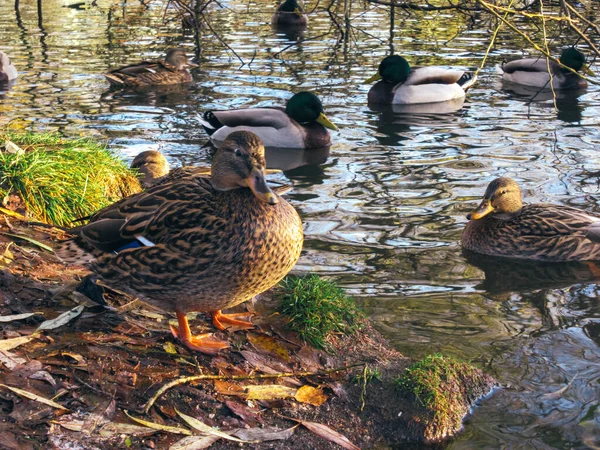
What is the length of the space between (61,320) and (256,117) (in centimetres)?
755

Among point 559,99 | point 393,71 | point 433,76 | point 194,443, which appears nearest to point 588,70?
point 559,99

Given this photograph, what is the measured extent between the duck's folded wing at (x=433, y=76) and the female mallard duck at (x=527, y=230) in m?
6.66

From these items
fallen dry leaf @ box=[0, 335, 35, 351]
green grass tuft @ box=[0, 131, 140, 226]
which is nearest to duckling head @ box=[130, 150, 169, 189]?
green grass tuft @ box=[0, 131, 140, 226]

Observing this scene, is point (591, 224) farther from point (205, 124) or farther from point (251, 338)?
point (205, 124)

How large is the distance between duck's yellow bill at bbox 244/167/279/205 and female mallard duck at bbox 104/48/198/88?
1035 cm

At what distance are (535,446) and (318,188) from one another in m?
5.39

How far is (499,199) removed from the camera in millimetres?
8047

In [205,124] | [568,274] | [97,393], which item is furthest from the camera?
[205,124]

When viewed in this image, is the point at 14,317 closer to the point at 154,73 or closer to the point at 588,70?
the point at 588,70

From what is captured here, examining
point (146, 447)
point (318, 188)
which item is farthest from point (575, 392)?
point (318, 188)

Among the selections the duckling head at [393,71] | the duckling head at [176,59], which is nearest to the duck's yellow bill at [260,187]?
the duckling head at [393,71]

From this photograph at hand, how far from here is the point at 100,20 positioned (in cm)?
2217

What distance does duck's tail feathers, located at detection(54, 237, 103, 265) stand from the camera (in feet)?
15.6

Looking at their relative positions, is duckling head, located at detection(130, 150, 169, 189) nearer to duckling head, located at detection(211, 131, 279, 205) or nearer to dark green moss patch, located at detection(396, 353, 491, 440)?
duckling head, located at detection(211, 131, 279, 205)
